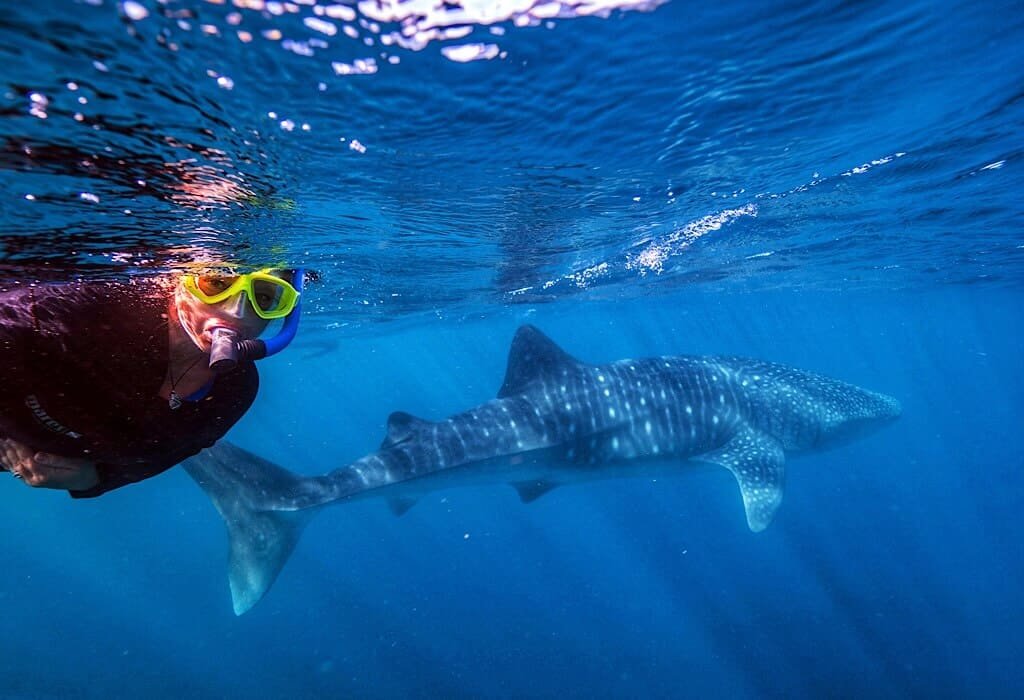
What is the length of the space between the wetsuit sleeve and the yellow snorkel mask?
1.56 ft

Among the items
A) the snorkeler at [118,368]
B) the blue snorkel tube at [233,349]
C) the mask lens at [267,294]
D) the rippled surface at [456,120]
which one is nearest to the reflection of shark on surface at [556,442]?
the rippled surface at [456,120]

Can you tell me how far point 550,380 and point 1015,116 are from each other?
303 inches

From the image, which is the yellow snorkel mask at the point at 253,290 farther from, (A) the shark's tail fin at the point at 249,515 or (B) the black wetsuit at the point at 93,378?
(A) the shark's tail fin at the point at 249,515

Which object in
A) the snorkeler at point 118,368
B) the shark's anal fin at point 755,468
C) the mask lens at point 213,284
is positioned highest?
the mask lens at point 213,284

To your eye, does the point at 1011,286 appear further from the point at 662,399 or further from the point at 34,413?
the point at 34,413

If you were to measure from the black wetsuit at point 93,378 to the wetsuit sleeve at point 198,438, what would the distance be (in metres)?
0.01

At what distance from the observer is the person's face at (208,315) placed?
148 inches

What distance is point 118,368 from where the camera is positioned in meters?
3.63

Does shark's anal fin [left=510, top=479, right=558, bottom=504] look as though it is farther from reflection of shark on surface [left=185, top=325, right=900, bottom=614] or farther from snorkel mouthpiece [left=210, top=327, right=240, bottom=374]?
snorkel mouthpiece [left=210, top=327, right=240, bottom=374]

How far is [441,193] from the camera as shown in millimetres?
8516

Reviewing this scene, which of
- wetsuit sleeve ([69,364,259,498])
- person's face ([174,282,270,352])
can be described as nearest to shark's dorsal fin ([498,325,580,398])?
wetsuit sleeve ([69,364,259,498])

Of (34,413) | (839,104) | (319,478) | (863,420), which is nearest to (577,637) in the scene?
(863,420)

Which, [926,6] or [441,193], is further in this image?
[441,193]

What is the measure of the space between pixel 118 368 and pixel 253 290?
933mm
